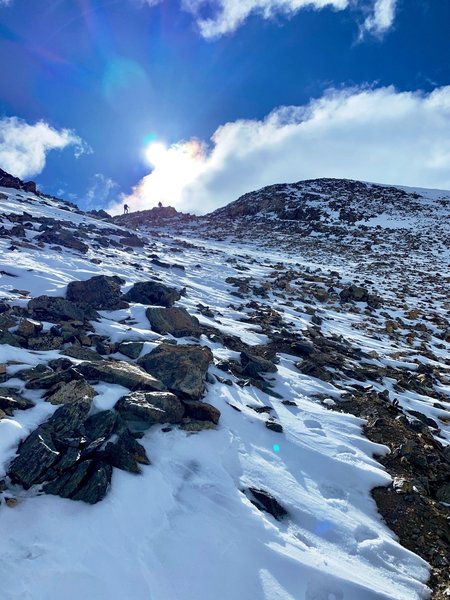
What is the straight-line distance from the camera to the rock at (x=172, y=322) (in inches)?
393

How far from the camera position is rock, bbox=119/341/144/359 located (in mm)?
7980

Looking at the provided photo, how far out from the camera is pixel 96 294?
1128cm

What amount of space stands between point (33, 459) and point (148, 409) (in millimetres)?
1733

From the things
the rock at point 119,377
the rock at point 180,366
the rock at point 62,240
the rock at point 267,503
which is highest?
the rock at point 62,240

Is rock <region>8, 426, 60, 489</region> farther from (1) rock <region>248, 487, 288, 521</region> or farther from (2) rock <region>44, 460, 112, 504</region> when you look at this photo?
(1) rock <region>248, 487, 288, 521</region>

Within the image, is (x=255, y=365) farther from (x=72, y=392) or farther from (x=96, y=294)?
(x=96, y=294)

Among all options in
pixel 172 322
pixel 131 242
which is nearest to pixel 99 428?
pixel 172 322

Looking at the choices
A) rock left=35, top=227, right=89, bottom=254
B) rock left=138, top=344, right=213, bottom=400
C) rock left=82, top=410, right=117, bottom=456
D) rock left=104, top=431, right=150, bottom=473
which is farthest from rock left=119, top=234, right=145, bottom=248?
rock left=104, top=431, right=150, bottom=473

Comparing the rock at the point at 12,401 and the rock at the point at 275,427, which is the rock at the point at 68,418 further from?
the rock at the point at 275,427

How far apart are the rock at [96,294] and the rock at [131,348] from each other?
9.46 ft

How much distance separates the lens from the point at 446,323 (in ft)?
53.8

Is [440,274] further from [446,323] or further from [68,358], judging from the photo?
[68,358]

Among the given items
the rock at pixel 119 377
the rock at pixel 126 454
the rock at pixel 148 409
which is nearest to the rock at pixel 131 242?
the rock at pixel 119 377

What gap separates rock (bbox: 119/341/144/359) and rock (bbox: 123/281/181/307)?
13.1 feet
